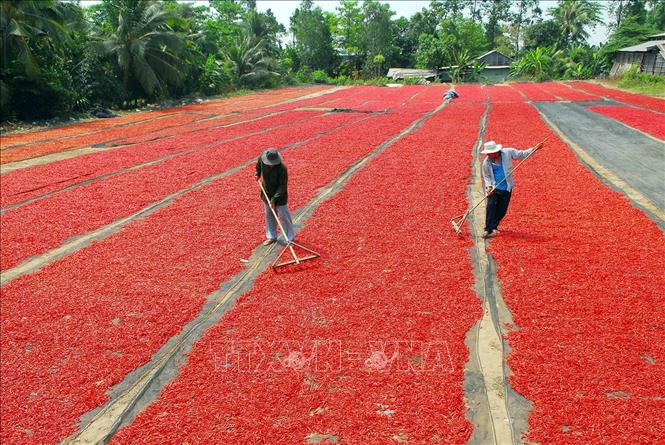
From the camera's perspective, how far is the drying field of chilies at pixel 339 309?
4.01 meters

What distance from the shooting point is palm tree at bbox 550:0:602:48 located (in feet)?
188

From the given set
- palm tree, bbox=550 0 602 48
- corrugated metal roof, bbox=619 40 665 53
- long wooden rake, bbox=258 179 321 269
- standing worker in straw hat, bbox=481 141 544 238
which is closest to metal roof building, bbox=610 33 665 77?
corrugated metal roof, bbox=619 40 665 53

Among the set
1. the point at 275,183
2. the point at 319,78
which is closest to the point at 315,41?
the point at 319,78

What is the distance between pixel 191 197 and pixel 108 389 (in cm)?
625

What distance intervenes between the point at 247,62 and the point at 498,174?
3838 centimetres

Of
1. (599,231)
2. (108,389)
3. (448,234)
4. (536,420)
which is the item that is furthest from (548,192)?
(108,389)

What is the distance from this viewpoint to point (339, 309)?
5.68 metres

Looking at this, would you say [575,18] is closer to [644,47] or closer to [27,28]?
[644,47]

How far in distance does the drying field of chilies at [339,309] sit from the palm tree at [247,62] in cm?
3115

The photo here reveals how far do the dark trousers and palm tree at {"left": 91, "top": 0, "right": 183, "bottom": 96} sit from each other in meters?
26.7

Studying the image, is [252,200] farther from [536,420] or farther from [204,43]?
[204,43]

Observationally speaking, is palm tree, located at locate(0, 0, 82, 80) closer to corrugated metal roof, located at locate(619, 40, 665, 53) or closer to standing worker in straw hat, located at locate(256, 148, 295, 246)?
standing worker in straw hat, located at locate(256, 148, 295, 246)

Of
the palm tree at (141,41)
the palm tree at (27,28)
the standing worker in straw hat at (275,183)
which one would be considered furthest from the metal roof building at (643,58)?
the palm tree at (27,28)

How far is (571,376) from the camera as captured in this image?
4.27m
